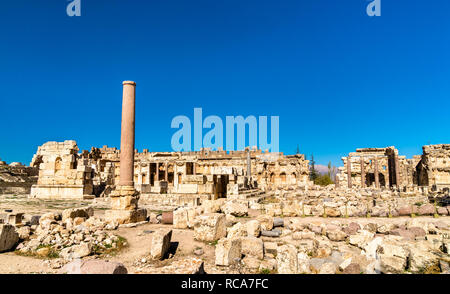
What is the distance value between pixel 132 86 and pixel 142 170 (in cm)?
3037

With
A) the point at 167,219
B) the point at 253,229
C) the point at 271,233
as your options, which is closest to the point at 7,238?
the point at 167,219

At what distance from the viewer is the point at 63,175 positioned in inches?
718

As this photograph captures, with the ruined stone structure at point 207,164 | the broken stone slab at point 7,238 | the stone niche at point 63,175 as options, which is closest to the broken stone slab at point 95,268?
the broken stone slab at point 7,238

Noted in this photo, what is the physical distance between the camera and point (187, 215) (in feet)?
28.7

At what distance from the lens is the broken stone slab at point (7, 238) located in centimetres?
549

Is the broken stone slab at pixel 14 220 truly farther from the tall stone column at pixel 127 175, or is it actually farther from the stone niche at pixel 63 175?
the stone niche at pixel 63 175

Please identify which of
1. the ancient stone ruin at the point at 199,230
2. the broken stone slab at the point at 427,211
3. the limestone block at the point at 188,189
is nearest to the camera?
the ancient stone ruin at the point at 199,230

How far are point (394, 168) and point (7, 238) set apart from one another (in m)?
32.9

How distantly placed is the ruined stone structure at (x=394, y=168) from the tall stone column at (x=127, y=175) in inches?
993

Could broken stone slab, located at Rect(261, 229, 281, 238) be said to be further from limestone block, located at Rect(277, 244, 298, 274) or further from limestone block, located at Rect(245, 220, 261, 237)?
limestone block, located at Rect(277, 244, 298, 274)

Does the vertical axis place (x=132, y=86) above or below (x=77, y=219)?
above

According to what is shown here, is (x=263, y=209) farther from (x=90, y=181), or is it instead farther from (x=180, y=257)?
(x=90, y=181)

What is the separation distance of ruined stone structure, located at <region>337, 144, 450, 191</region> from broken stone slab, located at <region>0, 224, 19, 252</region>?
28.8 meters
